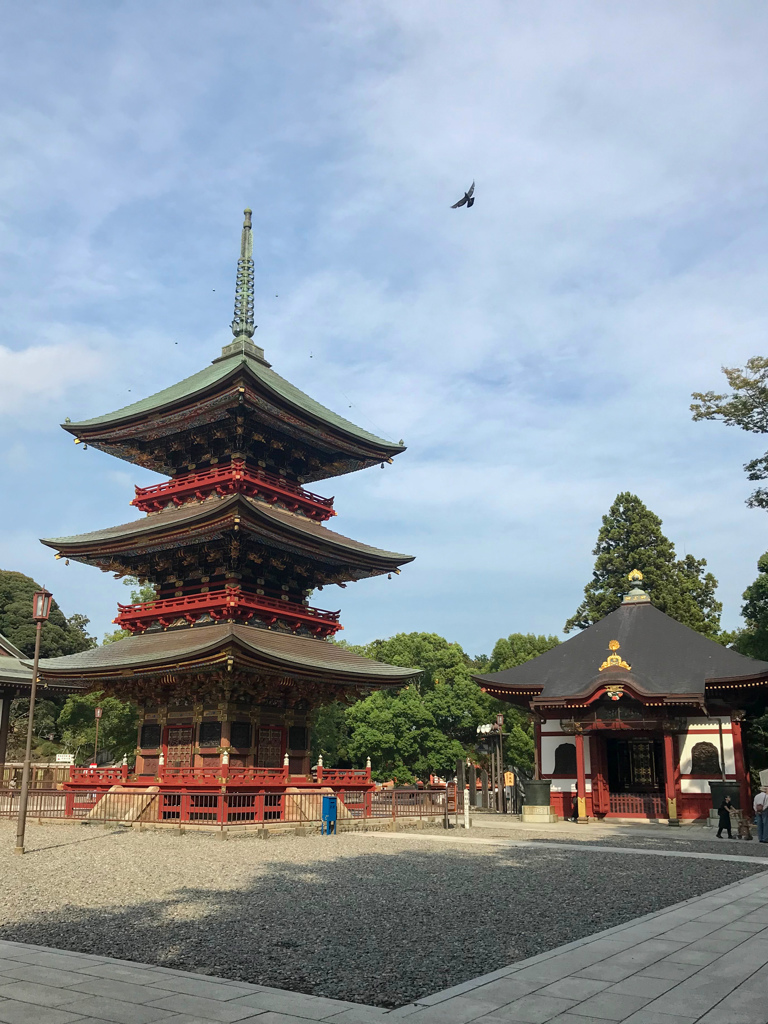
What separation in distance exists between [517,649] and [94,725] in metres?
30.6

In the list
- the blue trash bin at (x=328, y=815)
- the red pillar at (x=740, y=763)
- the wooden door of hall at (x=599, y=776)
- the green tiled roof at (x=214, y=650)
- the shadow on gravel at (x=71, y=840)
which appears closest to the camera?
the shadow on gravel at (x=71, y=840)

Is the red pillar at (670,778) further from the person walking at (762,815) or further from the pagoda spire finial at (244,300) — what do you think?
the pagoda spire finial at (244,300)

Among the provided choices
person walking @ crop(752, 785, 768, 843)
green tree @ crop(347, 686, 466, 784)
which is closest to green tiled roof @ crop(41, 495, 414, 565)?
person walking @ crop(752, 785, 768, 843)

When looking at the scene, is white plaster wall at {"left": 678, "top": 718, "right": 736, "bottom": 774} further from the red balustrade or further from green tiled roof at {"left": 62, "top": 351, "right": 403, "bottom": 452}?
green tiled roof at {"left": 62, "top": 351, "right": 403, "bottom": 452}

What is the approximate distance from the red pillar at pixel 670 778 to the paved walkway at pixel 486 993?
23.9 m

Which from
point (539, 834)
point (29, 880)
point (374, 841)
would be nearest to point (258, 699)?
point (374, 841)

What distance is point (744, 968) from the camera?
8047mm

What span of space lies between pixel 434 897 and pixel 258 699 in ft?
60.9

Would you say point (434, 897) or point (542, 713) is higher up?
point (542, 713)

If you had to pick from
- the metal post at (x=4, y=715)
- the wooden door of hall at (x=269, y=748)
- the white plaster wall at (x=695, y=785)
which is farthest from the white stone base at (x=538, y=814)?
the metal post at (x=4, y=715)

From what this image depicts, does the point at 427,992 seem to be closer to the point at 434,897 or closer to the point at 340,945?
the point at 340,945

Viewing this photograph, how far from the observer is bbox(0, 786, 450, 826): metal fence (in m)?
26.6

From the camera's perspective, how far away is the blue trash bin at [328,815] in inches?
1049

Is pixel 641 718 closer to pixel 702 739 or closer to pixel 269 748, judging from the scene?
pixel 702 739
